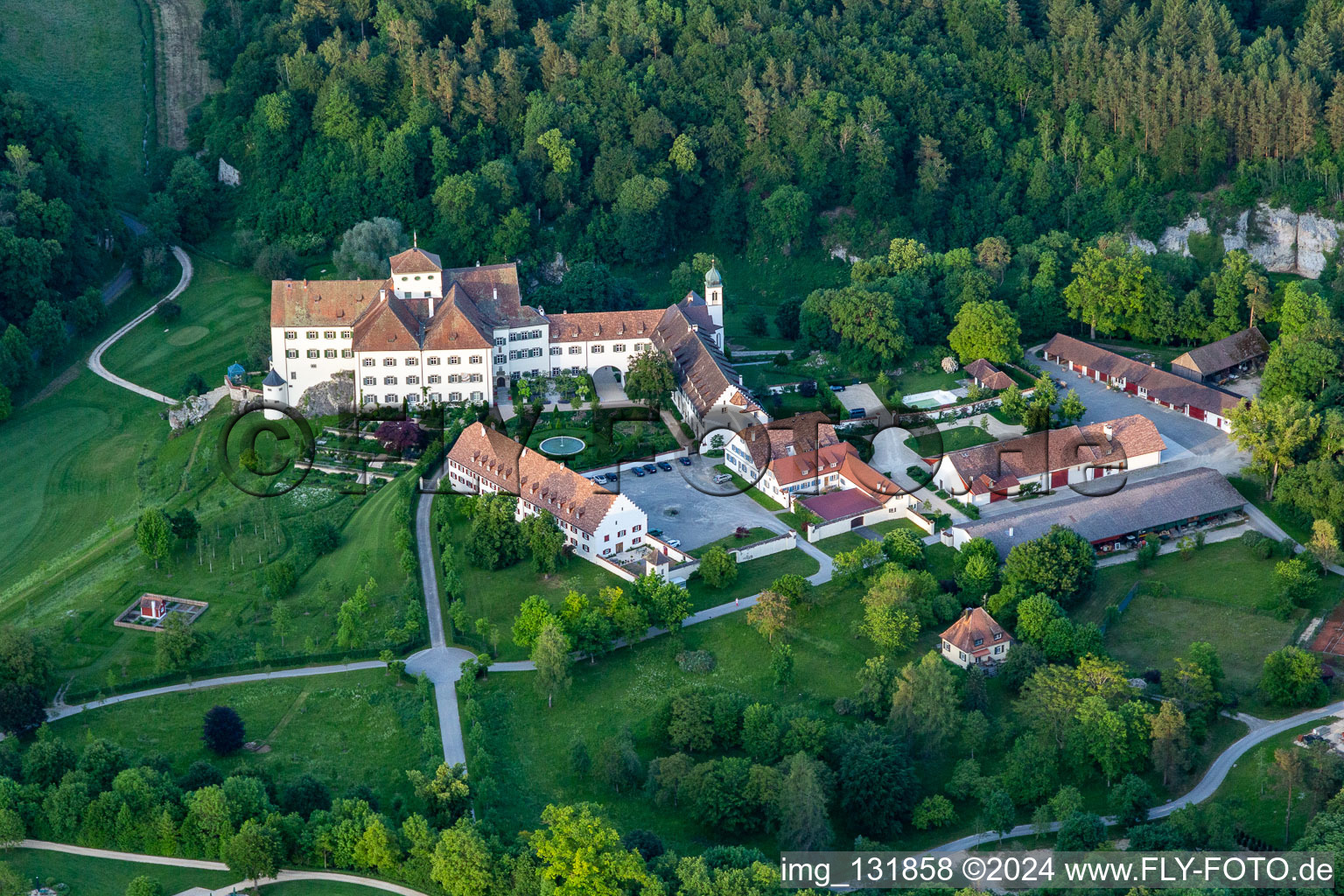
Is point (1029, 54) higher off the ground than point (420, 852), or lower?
higher

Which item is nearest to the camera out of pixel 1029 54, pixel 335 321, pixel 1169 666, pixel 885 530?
pixel 1169 666

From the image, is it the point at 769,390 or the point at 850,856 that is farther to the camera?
the point at 769,390

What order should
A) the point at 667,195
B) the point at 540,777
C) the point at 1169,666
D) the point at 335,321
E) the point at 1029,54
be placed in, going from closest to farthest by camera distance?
the point at 540,777, the point at 1169,666, the point at 335,321, the point at 667,195, the point at 1029,54

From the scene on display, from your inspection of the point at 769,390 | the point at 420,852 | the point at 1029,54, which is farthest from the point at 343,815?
the point at 1029,54

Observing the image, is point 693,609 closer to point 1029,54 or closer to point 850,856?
point 850,856

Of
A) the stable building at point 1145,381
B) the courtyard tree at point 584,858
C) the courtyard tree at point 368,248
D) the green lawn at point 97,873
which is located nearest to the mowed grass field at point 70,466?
the courtyard tree at point 368,248
